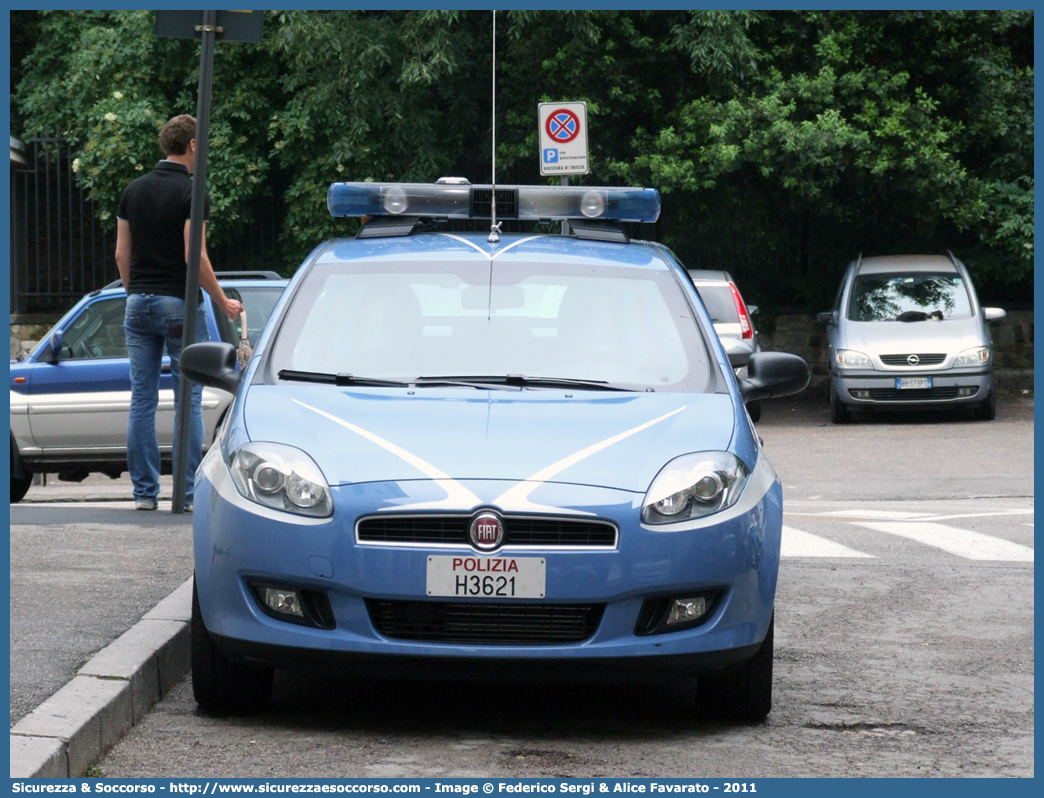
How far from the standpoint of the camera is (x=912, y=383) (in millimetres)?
17922

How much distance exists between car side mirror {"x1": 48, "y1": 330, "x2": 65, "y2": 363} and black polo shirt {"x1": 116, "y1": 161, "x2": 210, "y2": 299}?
12.1ft

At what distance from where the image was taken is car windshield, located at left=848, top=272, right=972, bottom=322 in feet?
61.1

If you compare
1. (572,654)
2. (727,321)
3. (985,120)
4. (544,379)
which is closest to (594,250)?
(544,379)

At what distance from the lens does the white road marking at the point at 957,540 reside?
883 centimetres

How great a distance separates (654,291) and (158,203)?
3.79 m

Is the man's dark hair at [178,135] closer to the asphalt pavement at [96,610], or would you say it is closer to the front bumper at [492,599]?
the asphalt pavement at [96,610]

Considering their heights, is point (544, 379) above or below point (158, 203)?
below

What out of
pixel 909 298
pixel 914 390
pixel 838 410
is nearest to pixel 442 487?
pixel 914 390

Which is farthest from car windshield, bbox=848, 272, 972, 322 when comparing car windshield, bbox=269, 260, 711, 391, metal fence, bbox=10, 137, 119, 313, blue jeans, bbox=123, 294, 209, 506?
car windshield, bbox=269, 260, 711, 391

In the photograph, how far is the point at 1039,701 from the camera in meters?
5.31

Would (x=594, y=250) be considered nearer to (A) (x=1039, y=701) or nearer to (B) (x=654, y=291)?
(B) (x=654, y=291)

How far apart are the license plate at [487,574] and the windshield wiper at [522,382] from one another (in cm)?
91

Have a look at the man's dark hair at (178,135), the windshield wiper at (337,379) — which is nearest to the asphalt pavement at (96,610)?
the windshield wiper at (337,379)

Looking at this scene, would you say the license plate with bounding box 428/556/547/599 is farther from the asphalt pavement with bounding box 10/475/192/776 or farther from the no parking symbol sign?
the no parking symbol sign
